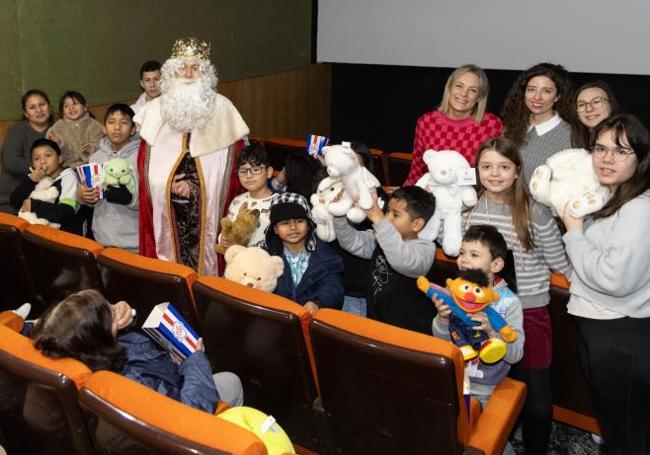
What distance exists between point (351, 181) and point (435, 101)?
5.02 m

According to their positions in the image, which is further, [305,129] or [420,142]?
[305,129]

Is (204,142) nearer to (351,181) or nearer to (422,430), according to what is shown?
(351,181)

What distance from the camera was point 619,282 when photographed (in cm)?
180

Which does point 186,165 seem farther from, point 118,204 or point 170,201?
point 118,204

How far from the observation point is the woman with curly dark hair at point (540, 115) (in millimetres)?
2994

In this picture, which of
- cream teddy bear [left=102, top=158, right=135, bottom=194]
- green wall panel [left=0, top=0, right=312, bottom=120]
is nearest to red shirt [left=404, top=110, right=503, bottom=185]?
cream teddy bear [left=102, top=158, right=135, bottom=194]

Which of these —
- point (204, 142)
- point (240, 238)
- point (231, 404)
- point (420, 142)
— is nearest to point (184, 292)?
point (231, 404)

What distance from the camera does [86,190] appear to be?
122 inches

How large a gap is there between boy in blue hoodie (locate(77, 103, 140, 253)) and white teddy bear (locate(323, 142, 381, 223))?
132 centimetres

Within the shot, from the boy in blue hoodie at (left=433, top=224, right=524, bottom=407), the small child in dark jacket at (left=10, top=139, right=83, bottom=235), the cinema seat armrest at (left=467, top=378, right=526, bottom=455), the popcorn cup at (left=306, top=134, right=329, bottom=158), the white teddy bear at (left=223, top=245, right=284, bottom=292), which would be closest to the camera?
the cinema seat armrest at (left=467, top=378, right=526, bottom=455)

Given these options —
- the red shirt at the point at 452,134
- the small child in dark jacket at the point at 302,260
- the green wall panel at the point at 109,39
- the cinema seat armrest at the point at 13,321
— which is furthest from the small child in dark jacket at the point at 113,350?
the green wall panel at the point at 109,39

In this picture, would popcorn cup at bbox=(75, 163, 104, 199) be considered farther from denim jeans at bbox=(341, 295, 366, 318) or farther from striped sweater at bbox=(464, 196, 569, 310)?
striped sweater at bbox=(464, 196, 569, 310)

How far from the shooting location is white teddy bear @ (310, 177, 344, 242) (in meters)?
2.63

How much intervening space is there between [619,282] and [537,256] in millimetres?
407
